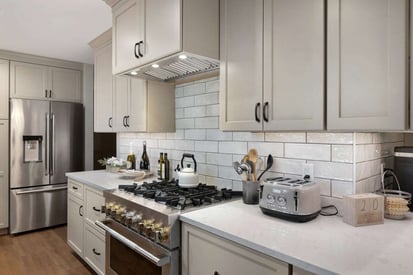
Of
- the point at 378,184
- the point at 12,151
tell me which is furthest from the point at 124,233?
the point at 12,151

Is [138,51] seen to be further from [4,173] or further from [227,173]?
[4,173]

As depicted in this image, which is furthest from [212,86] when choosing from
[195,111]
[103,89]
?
[103,89]

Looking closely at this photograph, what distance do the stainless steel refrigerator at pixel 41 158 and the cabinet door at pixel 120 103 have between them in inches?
62.4

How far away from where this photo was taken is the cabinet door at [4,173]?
3.56m

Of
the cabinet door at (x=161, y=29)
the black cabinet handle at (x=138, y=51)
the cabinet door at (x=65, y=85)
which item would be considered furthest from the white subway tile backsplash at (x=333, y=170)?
the cabinet door at (x=65, y=85)

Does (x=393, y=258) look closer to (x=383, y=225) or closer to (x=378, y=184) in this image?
(x=383, y=225)

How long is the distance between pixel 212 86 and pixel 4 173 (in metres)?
3.25

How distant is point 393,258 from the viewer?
927 millimetres

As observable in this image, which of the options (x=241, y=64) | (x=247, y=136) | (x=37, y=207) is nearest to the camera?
(x=241, y=64)

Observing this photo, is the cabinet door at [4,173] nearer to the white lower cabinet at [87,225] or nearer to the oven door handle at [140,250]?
the white lower cabinet at [87,225]

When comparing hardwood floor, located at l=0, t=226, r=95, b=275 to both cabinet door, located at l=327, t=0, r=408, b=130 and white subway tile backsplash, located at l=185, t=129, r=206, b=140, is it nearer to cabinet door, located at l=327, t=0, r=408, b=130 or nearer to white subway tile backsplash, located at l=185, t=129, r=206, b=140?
white subway tile backsplash, located at l=185, t=129, r=206, b=140

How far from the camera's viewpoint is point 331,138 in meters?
1.52

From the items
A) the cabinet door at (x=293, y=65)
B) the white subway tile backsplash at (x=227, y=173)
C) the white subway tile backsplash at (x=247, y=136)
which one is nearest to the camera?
the cabinet door at (x=293, y=65)

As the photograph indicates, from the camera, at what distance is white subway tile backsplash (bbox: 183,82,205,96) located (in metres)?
2.27
